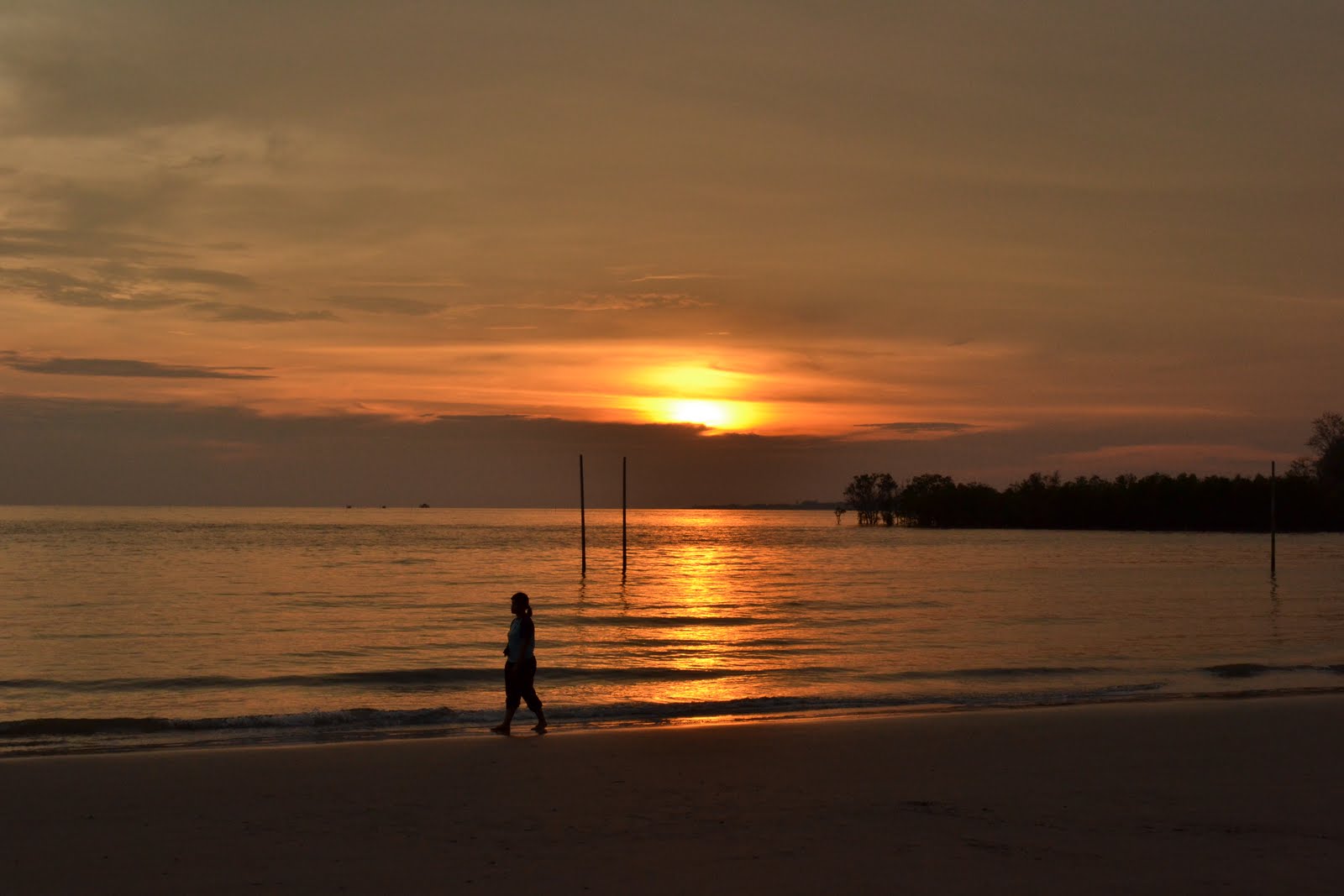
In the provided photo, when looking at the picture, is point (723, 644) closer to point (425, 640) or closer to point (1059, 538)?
point (425, 640)

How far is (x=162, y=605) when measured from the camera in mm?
37875

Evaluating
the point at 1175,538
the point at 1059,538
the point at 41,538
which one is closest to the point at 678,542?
the point at 1059,538

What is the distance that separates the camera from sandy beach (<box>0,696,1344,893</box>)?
8.66 m

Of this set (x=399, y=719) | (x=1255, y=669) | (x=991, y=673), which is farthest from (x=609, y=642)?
(x=1255, y=669)

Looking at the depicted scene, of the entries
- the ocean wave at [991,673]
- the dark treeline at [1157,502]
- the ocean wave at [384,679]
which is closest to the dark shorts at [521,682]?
the ocean wave at [384,679]

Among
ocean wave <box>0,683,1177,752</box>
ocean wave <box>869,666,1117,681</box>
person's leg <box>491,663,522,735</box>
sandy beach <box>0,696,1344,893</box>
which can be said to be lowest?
ocean wave <box>869,666,1117,681</box>

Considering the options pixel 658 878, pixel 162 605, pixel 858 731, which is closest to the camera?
pixel 658 878

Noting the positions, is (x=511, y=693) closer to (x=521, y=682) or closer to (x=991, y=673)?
(x=521, y=682)

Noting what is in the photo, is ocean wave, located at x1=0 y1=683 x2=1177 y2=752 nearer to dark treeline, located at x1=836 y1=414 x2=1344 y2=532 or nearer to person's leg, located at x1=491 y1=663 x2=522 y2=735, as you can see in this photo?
person's leg, located at x1=491 y1=663 x2=522 y2=735

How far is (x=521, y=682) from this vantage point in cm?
1487

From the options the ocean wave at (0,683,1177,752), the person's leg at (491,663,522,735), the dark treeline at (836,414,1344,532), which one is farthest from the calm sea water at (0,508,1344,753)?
the dark treeline at (836,414,1344,532)

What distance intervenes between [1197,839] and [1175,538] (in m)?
115

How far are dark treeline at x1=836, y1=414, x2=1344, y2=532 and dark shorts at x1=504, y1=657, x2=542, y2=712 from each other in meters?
125

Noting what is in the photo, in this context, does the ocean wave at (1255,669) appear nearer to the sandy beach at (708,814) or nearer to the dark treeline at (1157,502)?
the sandy beach at (708,814)
